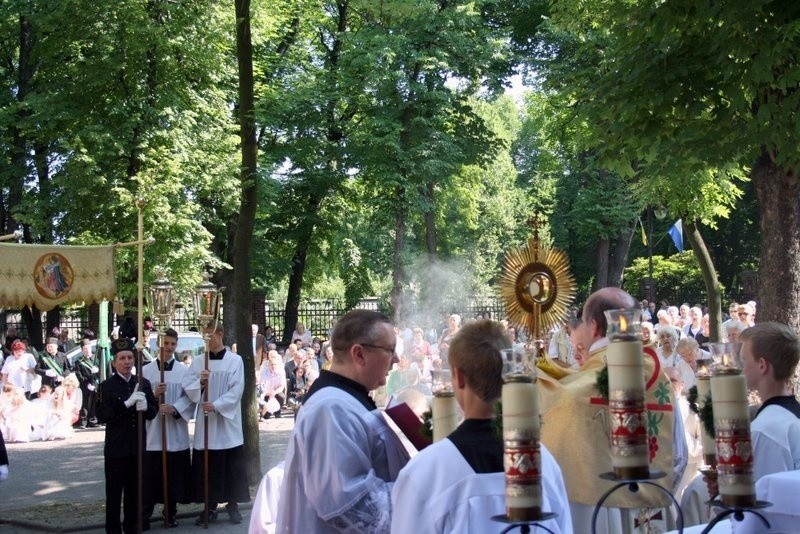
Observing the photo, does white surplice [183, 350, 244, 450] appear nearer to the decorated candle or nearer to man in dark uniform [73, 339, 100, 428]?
the decorated candle

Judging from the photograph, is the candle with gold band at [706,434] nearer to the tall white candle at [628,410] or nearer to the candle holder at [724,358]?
the candle holder at [724,358]

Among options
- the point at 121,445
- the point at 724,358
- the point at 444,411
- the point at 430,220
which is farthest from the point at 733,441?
the point at 430,220

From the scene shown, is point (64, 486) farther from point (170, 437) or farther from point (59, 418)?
point (59, 418)

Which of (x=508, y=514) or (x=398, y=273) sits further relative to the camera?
(x=398, y=273)

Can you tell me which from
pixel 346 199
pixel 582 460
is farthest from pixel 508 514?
pixel 346 199

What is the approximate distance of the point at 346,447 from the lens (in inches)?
162

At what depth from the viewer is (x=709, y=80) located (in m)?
8.36

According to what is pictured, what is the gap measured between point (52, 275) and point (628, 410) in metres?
10.3

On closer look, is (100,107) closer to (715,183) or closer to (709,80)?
(715,183)

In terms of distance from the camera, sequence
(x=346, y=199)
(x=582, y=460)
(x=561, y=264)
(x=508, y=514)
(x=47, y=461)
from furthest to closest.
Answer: (x=346, y=199), (x=47, y=461), (x=561, y=264), (x=582, y=460), (x=508, y=514)

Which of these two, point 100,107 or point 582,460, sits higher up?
point 100,107

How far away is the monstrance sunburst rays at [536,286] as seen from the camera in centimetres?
663

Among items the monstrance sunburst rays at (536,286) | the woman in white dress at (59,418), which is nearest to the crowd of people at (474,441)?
the monstrance sunburst rays at (536,286)

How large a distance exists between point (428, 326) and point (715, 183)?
696 inches
